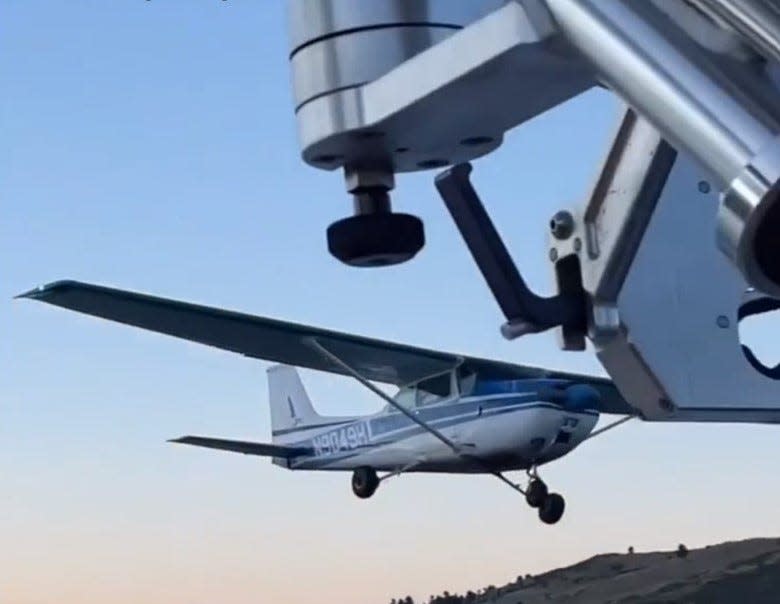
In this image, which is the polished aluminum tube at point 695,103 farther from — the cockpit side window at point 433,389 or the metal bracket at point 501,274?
the cockpit side window at point 433,389

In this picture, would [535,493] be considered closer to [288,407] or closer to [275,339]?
[275,339]

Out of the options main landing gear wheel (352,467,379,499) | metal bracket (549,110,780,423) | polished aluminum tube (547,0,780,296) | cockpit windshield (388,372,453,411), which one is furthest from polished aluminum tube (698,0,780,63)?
main landing gear wheel (352,467,379,499)

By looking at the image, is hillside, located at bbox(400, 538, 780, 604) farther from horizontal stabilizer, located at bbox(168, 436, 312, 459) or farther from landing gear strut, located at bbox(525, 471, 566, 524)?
horizontal stabilizer, located at bbox(168, 436, 312, 459)

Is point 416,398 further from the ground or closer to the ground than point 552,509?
further from the ground

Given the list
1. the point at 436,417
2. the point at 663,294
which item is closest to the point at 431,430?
the point at 436,417

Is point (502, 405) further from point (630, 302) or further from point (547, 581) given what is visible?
point (630, 302)

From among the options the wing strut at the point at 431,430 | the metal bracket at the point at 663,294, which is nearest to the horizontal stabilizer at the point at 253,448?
the wing strut at the point at 431,430

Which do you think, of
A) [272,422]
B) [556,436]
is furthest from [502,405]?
[272,422]
